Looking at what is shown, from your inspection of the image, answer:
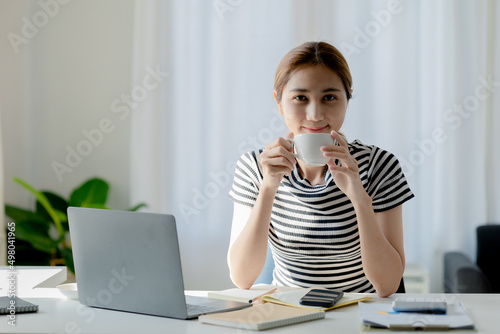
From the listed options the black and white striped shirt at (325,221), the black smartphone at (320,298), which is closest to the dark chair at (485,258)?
the black and white striped shirt at (325,221)

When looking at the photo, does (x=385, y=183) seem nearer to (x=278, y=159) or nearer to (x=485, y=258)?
(x=278, y=159)

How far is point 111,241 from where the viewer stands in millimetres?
1294

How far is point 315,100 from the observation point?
1.78m

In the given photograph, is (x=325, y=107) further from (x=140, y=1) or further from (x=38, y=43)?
(x=38, y=43)

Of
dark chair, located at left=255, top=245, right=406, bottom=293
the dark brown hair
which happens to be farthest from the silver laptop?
the dark brown hair

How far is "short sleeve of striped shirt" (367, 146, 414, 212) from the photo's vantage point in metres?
1.76

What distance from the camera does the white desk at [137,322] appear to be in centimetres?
116

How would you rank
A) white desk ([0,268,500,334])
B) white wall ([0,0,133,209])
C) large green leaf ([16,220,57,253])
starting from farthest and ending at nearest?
white wall ([0,0,133,209])
large green leaf ([16,220,57,253])
white desk ([0,268,500,334])

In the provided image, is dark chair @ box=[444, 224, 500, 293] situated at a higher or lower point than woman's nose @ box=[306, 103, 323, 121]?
lower

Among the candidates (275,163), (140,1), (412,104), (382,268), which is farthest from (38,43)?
(382,268)

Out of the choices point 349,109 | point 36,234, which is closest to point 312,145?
point 349,109

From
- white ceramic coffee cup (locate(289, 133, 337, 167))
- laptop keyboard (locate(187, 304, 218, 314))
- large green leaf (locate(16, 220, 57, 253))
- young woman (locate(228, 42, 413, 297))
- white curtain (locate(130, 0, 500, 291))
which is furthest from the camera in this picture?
Answer: white curtain (locate(130, 0, 500, 291))

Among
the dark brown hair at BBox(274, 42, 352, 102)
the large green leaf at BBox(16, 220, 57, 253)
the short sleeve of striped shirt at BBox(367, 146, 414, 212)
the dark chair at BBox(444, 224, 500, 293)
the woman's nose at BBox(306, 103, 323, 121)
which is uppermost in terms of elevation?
the dark brown hair at BBox(274, 42, 352, 102)

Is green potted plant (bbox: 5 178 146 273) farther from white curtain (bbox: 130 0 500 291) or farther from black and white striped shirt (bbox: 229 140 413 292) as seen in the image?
black and white striped shirt (bbox: 229 140 413 292)
